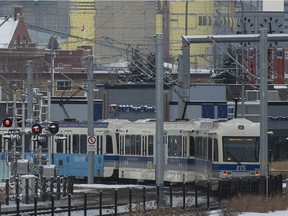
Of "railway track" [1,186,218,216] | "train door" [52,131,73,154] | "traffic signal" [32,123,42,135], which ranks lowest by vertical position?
"railway track" [1,186,218,216]

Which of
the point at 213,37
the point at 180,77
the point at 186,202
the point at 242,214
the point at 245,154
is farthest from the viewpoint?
the point at 180,77

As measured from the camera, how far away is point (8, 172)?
1923 inches

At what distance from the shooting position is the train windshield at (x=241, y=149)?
46.7 meters

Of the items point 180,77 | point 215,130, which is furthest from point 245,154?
point 180,77

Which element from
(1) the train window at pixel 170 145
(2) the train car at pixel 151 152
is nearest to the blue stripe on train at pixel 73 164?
(2) the train car at pixel 151 152

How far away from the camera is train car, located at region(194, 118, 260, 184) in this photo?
46406 millimetres

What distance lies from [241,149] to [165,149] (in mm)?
5043

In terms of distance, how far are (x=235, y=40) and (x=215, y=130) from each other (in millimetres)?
8678

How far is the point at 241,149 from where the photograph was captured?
47156 millimetres

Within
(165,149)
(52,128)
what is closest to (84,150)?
(165,149)

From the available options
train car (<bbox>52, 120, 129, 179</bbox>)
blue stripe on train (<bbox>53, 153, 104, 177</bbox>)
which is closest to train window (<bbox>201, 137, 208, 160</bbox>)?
train car (<bbox>52, 120, 129, 179</bbox>)

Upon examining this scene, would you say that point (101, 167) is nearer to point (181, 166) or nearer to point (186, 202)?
point (181, 166)

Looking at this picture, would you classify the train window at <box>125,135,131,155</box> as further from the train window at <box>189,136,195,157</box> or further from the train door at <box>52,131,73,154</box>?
the train window at <box>189,136,195,157</box>

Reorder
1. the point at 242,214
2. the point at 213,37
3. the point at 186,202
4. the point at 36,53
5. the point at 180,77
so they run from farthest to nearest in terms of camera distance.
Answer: the point at 36,53 < the point at 180,77 < the point at 213,37 < the point at 186,202 < the point at 242,214
